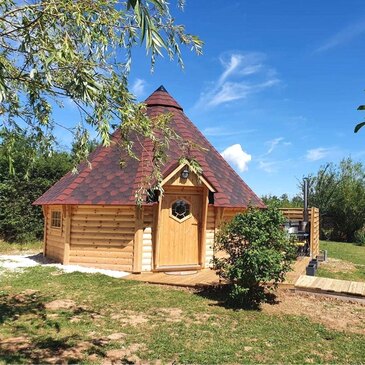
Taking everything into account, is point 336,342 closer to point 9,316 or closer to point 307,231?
point 9,316

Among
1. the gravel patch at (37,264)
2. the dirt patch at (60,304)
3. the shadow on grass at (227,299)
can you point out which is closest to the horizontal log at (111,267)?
the gravel patch at (37,264)

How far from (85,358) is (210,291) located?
455 centimetres

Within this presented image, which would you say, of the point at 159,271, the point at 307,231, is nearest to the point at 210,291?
the point at 159,271

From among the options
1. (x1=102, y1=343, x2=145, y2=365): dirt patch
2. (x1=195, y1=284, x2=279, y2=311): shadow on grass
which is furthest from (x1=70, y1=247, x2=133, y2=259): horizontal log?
(x1=102, y1=343, x2=145, y2=365): dirt patch

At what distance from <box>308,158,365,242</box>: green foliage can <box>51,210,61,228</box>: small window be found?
18.6 m

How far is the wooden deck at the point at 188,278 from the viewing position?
378 inches

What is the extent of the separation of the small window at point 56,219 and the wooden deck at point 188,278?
159 inches

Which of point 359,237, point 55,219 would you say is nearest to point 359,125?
point 55,219

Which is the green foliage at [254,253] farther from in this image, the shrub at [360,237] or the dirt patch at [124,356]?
the shrub at [360,237]

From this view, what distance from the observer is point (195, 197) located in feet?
39.3

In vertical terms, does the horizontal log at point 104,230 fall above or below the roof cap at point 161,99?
below

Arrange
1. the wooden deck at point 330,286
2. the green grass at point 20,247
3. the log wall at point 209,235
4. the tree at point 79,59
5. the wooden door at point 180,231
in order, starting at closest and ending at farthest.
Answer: the tree at point 79,59
the wooden deck at point 330,286
the wooden door at point 180,231
the log wall at point 209,235
the green grass at point 20,247

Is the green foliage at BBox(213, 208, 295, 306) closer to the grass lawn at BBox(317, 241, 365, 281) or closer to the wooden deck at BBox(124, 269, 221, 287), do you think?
the wooden deck at BBox(124, 269, 221, 287)

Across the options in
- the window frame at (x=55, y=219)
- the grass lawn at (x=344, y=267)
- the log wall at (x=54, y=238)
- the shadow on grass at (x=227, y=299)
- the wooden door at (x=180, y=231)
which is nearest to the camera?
the shadow on grass at (x=227, y=299)
